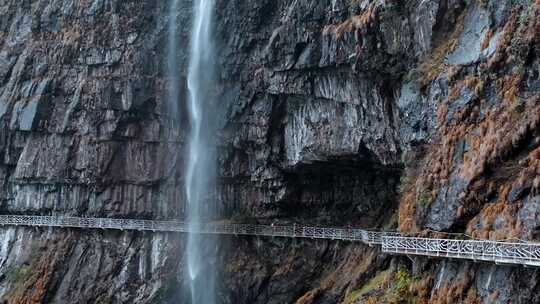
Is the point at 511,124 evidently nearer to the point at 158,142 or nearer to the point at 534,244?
the point at 534,244

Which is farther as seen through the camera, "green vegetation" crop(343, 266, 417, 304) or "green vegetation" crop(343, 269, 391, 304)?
"green vegetation" crop(343, 269, 391, 304)

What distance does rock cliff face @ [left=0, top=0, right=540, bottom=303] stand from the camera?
22.3 metres

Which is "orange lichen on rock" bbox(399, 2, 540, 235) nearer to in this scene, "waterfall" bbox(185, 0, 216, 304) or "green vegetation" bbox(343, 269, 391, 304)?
"green vegetation" bbox(343, 269, 391, 304)

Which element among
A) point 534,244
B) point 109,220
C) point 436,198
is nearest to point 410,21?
point 436,198

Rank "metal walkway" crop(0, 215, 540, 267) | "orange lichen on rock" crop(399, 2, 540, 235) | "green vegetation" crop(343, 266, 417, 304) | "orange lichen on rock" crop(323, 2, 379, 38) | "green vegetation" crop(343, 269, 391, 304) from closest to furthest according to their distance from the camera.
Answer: "metal walkway" crop(0, 215, 540, 267)
"orange lichen on rock" crop(399, 2, 540, 235)
"green vegetation" crop(343, 266, 417, 304)
"green vegetation" crop(343, 269, 391, 304)
"orange lichen on rock" crop(323, 2, 379, 38)

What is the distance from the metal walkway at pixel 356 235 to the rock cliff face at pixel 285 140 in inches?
26.3

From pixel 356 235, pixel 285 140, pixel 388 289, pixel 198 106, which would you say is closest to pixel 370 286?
pixel 388 289

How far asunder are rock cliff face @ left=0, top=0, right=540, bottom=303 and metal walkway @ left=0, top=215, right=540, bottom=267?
0.67 m

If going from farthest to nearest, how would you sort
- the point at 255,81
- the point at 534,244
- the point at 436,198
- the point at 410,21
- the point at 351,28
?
the point at 255,81 < the point at 351,28 < the point at 410,21 < the point at 436,198 < the point at 534,244

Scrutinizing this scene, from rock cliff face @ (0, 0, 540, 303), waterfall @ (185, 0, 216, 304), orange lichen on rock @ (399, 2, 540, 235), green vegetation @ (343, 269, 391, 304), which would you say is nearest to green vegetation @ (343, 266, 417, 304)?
green vegetation @ (343, 269, 391, 304)

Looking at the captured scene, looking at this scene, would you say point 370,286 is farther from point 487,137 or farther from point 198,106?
point 198,106

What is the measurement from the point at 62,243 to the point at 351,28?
982 inches

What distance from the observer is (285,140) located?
3662 cm

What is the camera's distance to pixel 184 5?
138 ft
